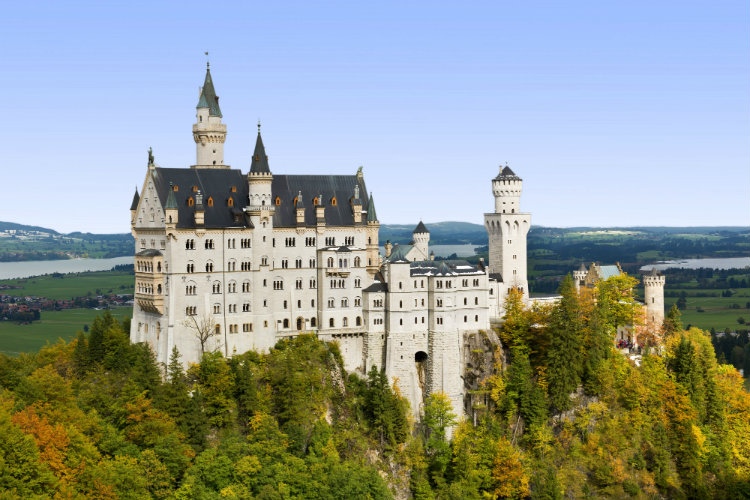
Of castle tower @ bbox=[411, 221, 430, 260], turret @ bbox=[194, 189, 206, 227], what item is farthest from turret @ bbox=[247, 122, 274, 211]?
castle tower @ bbox=[411, 221, 430, 260]

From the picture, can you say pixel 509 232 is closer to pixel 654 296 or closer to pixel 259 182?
pixel 654 296

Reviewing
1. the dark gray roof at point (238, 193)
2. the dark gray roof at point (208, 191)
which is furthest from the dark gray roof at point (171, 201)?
the dark gray roof at point (208, 191)

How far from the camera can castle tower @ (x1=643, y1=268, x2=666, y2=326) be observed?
391 ft

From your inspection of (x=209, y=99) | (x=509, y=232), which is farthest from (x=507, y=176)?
(x=209, y=99)

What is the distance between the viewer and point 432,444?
330 ft

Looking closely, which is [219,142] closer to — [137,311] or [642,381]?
[137,311]

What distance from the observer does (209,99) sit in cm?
10625

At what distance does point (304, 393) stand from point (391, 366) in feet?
38.7

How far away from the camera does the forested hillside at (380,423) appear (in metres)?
83.8

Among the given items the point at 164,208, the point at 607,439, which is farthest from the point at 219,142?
the point at 607,439

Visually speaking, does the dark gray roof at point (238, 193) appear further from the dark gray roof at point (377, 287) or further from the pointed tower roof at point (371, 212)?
the dark gray roof at point (377, 287)

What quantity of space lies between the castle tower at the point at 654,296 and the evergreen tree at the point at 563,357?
60.0ft

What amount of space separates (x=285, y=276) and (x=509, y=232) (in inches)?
1165

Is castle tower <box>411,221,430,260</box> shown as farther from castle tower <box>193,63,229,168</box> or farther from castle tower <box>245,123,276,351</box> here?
castle tower <box>193,63,229,168</box>
